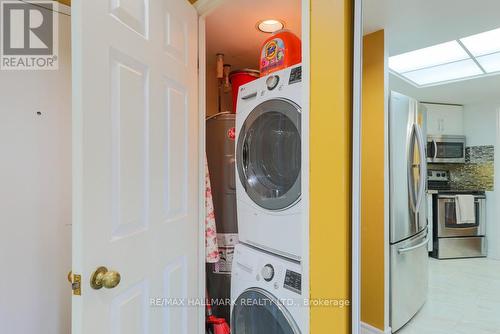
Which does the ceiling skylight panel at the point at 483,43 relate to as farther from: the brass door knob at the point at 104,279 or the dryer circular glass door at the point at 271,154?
the brass door knob at the point at 104,279

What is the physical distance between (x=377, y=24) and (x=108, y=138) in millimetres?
964

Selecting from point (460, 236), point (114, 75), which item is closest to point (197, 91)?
point (114, 75)

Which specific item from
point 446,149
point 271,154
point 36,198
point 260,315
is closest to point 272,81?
point 271,154

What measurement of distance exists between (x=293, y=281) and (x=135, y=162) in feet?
2.63

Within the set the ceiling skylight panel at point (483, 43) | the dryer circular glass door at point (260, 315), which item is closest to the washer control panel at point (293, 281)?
the dryer circular glass door at point (260, 315)

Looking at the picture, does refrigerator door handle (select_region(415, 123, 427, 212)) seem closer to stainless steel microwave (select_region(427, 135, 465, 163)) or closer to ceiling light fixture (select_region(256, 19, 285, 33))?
stainless steel microwave (select_region(427, 135, 465, 163))

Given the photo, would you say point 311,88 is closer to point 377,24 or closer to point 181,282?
point 377,24

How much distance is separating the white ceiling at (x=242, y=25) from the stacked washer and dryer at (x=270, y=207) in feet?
1.48

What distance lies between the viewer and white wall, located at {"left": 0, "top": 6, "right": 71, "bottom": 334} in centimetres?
123

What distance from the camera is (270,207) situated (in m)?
1.23

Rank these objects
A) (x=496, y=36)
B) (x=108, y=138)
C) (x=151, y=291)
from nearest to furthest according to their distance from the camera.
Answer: (x=496, y=36)
(x=108, y=138)
(x=151, y=291)

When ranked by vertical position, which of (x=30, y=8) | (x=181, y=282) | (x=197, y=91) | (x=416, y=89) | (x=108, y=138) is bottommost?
(x=181, y=282)

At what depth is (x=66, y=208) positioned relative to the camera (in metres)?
1.39

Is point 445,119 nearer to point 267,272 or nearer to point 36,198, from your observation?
point 267,272
